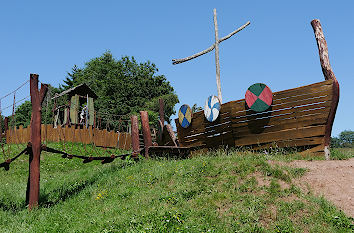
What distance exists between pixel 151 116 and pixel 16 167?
2249cm

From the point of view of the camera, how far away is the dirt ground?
21.6 ft

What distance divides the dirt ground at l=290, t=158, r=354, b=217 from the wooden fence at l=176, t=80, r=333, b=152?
0.94 m

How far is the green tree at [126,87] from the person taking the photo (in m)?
40.2

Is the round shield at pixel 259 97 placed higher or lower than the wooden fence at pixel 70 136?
higher

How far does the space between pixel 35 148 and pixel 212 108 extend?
Result: 18.7 ft

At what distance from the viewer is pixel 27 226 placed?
23.9 ft

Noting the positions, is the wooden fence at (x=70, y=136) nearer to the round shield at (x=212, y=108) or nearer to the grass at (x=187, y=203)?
the round shield at (x=212, y=108)

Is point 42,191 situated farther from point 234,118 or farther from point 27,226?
point 234,118

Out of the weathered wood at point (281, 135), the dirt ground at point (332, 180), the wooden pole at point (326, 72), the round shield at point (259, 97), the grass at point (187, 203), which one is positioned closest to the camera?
the grass at point (187, 203)

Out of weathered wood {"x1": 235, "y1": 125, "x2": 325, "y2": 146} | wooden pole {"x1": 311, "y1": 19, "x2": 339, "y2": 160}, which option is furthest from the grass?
wooden pole {"x1": 311, "y1": 19, "x2": 339, "y2": 160}

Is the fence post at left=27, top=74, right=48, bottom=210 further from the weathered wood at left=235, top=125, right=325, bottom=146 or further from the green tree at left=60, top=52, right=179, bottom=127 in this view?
the green tree at left=60, top=52, right=179, bottom=127

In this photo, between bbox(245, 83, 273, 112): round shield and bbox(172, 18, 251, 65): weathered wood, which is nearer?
bbox(245, 83, 273, 112): round shield

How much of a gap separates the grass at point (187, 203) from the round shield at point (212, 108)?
238 centimetres

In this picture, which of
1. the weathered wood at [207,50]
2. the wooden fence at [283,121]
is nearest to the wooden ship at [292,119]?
the wooden fence at [283,121]
